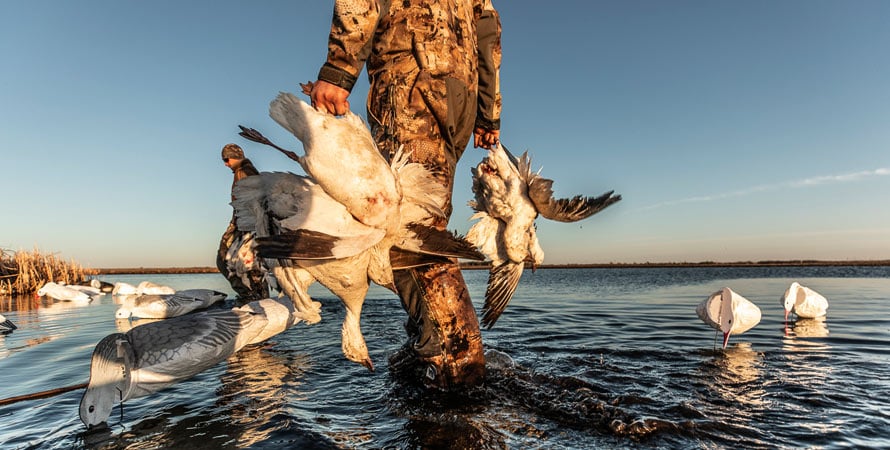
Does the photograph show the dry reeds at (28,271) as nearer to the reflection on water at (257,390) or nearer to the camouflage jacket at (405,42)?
the reflection on water at (257,390)

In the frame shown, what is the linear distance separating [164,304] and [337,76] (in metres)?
9.07

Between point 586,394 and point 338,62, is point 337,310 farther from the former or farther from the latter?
point 338,62

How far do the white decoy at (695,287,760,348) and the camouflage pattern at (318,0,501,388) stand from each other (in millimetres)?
4234

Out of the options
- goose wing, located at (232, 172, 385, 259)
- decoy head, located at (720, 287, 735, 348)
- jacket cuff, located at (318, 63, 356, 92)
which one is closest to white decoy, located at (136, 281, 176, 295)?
goose wing, located at (232, 172, 385, 259)

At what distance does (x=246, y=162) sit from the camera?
7.52 m

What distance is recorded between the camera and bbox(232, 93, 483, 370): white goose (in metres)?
1.99

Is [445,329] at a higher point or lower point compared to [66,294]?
higher

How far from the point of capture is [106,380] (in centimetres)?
302

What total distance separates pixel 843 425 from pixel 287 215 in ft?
13.0

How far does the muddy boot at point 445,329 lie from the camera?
3.37 meters

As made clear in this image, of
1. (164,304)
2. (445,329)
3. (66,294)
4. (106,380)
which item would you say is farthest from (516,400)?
(66,294)

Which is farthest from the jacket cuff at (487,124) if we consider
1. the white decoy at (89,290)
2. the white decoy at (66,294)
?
the white decoy at (89,290)

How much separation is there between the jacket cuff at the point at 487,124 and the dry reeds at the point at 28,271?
66.8ft

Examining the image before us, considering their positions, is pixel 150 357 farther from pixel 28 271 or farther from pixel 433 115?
pixel 28 271
